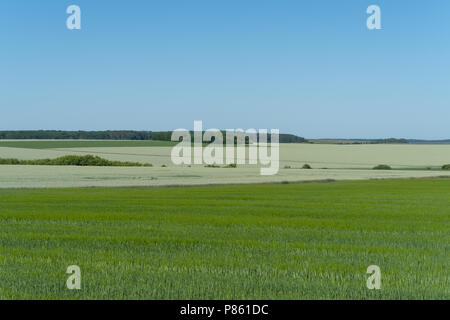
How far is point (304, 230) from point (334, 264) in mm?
5987

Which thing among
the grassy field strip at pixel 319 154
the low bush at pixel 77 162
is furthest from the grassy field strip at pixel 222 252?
the grassy field strip at pixel 319 154

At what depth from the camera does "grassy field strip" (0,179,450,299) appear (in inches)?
403

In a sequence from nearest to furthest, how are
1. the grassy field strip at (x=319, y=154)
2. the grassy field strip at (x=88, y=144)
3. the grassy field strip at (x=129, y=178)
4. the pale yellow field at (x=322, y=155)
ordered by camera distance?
the grassy field strip at (x=129, y=178), the pale yellow field at (x=322, y=155), the grassy field strip at (x=319, y=154), the grassy field strip at (x=88, y=144)

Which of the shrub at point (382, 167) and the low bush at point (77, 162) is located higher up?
the low bush at point (77, 162)

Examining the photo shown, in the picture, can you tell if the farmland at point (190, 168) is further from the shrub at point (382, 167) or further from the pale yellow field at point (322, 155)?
the shrub at point (382, 167)

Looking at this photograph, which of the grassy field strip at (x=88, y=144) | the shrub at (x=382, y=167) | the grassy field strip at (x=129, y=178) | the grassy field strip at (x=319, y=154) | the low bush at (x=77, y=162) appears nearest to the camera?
the grassy field strip at (x=129, y=178)

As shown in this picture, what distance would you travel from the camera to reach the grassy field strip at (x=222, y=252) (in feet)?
33.6

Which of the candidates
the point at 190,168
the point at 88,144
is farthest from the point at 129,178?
the point at 88,144

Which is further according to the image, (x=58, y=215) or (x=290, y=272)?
(x=58, y=215)

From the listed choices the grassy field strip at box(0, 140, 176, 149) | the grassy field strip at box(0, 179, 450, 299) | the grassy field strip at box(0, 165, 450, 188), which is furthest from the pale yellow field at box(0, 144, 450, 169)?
the grassy field strip at box(0, 179, 450, 299)

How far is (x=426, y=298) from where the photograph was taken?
984cm

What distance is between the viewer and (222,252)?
45.0 ft
